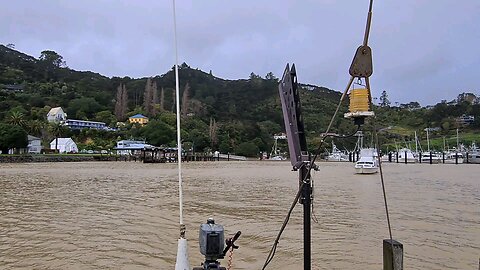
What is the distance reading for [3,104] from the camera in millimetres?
89500

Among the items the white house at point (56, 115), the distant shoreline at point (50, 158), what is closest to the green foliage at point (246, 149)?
the distant shoreline at point (50, 158)

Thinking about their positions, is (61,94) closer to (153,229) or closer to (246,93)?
(246,93)

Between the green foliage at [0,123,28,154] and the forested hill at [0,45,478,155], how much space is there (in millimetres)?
10682

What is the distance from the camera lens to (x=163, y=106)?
413 ft

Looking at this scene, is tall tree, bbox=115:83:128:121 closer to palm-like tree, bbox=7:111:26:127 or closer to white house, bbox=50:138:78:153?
white house, bbox=50:138:78:153

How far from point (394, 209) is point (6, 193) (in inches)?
568

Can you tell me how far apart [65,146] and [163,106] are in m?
52.6

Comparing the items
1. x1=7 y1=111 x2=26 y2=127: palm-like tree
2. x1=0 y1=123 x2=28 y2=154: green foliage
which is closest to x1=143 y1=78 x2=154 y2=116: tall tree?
x1=7 y1=111 x2=26 y2=127: palm-like tree

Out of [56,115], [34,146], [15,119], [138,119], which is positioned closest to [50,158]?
[34,146]

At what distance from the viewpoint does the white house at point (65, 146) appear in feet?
245

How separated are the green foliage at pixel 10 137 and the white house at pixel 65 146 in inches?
443

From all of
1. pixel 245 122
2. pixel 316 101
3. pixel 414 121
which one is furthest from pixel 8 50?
pixel 414 121

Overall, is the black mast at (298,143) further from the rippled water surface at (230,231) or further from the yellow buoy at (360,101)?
the rippled water surface at (230,231)

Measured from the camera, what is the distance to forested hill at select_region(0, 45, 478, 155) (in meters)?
89.5
